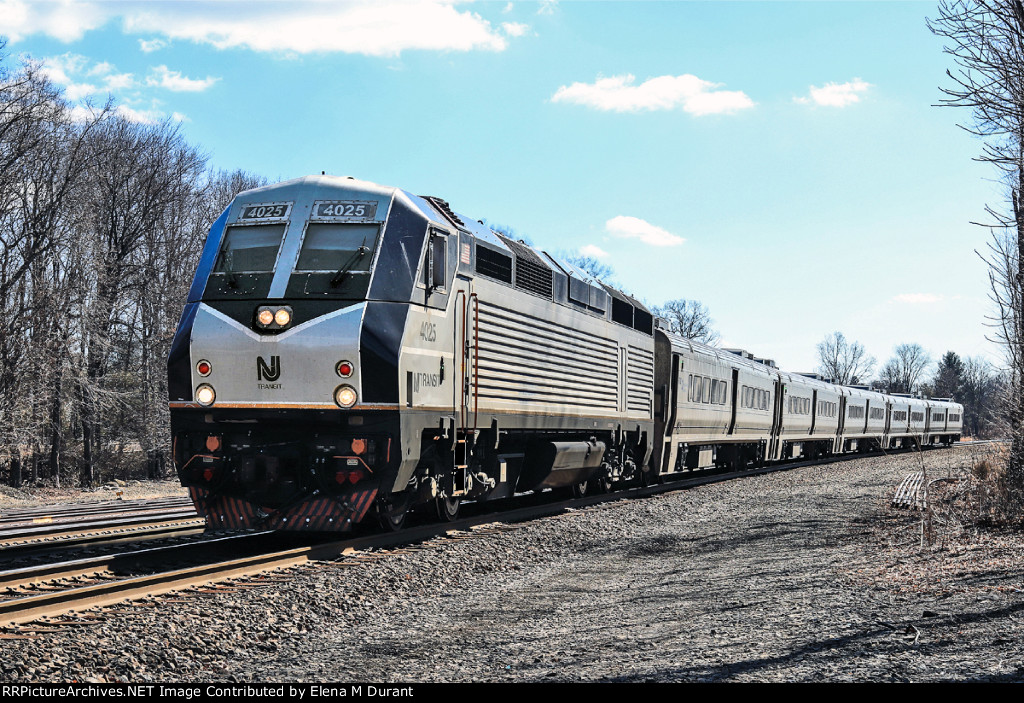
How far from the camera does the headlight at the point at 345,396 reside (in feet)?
33.4

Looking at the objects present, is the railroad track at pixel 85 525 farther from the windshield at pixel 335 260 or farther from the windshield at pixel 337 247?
the windshield at pixel 337 247

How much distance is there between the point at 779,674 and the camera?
5.62m

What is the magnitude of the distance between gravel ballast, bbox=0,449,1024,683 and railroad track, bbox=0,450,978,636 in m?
0.39

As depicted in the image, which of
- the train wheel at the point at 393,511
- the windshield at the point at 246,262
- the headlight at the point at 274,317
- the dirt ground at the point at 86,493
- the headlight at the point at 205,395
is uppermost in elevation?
the windshield at the point at 246,262

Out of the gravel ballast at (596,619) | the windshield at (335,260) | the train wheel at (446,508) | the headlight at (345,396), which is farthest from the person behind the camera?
the train wheel at (446,508)

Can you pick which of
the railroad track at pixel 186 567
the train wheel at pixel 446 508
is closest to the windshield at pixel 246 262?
the railroad track at pixel 186 567

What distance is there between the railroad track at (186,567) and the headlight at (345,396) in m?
1.70

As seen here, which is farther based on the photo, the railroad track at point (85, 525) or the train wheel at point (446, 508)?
the train wheel at point (446, 508)

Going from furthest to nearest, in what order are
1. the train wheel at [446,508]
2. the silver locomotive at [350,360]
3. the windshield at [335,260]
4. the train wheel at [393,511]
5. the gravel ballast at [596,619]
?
the train wheel at [446,508], the train wheel at [393,511], the windshield at [335,260], the silver locomotive at [350,360], the gravel ballast at [596,619]

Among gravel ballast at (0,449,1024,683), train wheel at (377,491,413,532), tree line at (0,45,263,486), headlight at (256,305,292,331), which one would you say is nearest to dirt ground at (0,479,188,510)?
tree line at (0,45,263,486)

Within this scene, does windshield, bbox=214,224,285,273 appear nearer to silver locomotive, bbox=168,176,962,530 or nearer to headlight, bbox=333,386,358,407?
silver locomotive, bbox=168,176,962,530

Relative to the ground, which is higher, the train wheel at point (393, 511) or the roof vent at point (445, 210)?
the roof vent at point (445, 210)

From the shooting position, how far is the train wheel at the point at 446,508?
42.9ft

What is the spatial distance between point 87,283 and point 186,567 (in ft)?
75.2
